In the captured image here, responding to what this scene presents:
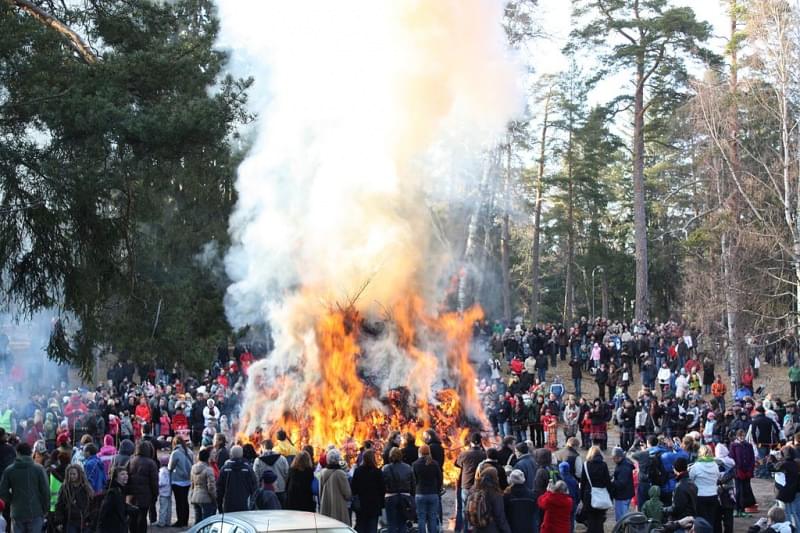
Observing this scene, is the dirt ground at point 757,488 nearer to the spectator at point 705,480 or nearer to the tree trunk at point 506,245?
the spectator at point 705,480

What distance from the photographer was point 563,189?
51.4 meters

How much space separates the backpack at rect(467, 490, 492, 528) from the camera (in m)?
10.9

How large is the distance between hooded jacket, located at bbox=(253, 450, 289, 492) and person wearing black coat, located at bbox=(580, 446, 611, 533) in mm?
3952

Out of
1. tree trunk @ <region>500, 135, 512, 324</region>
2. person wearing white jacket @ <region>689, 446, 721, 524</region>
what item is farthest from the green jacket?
tree trunk @ <region>500, 135, 512, 324</region>

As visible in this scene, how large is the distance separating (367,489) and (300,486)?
0.87 metres

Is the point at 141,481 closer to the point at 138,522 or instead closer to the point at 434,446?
the point at 138,522

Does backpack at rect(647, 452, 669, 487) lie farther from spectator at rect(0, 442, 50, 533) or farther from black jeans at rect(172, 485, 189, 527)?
spectator at rect(0, 442, 50, 533)

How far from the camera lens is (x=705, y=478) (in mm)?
13281

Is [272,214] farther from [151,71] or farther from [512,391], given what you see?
[512,391]

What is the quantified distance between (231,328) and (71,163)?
11.8 metres

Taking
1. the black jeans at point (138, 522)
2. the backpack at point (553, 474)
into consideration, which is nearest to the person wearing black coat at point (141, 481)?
the black jeans at point (138, 522)

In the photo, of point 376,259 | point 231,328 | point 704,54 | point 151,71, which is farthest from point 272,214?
point 704,54

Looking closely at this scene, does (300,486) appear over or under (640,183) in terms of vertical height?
under

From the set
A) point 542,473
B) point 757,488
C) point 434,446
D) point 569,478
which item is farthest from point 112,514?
point 757,488
